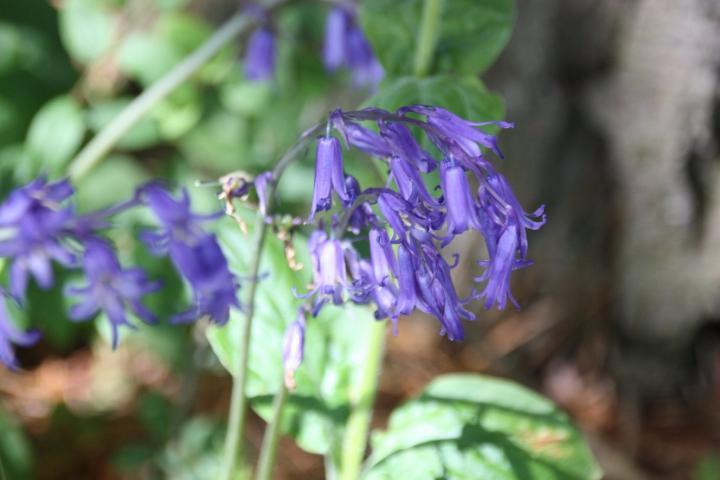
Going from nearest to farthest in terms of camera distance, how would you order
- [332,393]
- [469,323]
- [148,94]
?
[332,393] < [148,94] < [469,323]

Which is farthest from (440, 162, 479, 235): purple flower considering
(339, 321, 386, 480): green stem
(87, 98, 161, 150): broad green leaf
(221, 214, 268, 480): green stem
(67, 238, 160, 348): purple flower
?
(87, 98, 161, 150): broad green leaf

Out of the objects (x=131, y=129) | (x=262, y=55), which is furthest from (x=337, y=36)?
(x=131, y=129)

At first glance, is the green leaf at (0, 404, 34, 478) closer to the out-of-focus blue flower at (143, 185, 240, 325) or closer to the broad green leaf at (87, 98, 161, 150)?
the broad green leaf at (87, 98, 161, 150)

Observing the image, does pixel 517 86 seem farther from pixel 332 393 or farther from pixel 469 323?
pixel 332 393

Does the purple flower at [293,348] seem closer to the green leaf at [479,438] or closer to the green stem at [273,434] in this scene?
the green stem at [273,434]

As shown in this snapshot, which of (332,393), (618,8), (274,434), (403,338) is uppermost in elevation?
(618,8)

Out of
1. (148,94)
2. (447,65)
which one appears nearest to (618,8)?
(447,65)

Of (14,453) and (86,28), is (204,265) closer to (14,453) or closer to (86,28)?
(14,453)
